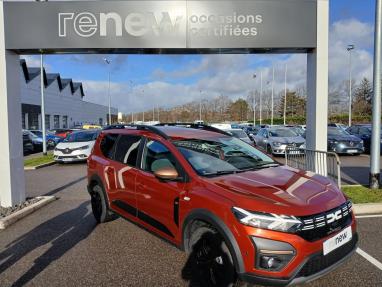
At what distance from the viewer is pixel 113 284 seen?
3912 mm

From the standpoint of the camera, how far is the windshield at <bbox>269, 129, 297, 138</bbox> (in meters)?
17.9

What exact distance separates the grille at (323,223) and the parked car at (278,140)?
39.1 feet

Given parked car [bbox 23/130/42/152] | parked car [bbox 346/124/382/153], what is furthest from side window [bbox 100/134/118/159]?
parked car [bbox 23/130/42/152]

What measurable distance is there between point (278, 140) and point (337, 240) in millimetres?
13866

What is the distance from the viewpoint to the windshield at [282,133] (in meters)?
17.9

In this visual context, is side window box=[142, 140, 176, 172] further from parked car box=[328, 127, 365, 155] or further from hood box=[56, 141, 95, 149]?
parked car box=[328, 127, 365, 155]

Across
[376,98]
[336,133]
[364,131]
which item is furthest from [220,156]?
[364,131]

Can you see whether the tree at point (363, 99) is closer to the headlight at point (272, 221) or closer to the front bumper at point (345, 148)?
the front bumper at point (345, 148)

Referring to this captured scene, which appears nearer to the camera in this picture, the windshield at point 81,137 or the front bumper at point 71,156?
the front bumper at point 71,156

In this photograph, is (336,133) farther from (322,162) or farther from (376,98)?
(322,162)

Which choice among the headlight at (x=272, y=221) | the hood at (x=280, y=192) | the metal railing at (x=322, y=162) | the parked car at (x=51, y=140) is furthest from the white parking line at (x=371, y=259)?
the parked car at (x=51, y=140)

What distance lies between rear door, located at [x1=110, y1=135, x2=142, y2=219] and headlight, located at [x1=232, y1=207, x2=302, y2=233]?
7.16 feet

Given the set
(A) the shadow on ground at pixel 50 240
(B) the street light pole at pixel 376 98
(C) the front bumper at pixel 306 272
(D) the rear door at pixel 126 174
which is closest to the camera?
(C) the front bumper at pixel 306 272

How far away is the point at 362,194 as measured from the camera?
7613 millimetres
